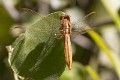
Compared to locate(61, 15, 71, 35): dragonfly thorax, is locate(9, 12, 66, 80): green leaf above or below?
below

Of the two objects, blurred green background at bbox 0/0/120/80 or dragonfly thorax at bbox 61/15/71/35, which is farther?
blurred green background at bbox 0/0/120/80

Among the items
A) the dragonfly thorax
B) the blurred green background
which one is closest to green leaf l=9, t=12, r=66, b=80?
the dragonfly thorax

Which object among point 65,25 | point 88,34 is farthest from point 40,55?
point 88,34

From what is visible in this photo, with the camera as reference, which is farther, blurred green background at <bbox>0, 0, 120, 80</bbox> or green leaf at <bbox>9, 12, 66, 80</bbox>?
blurred green background at <bbox>0, 0, 120, 80</bbox>

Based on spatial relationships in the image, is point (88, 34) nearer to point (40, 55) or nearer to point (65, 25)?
point (65, 25)

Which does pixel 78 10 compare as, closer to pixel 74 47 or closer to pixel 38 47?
pixel 74 47

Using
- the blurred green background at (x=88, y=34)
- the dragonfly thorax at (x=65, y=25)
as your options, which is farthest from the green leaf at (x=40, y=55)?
the blurred green background at (x=88, y=34)

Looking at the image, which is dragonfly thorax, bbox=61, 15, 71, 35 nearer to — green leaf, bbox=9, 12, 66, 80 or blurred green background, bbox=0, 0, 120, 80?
green leaf, bbox=9, 12, 66, 80
